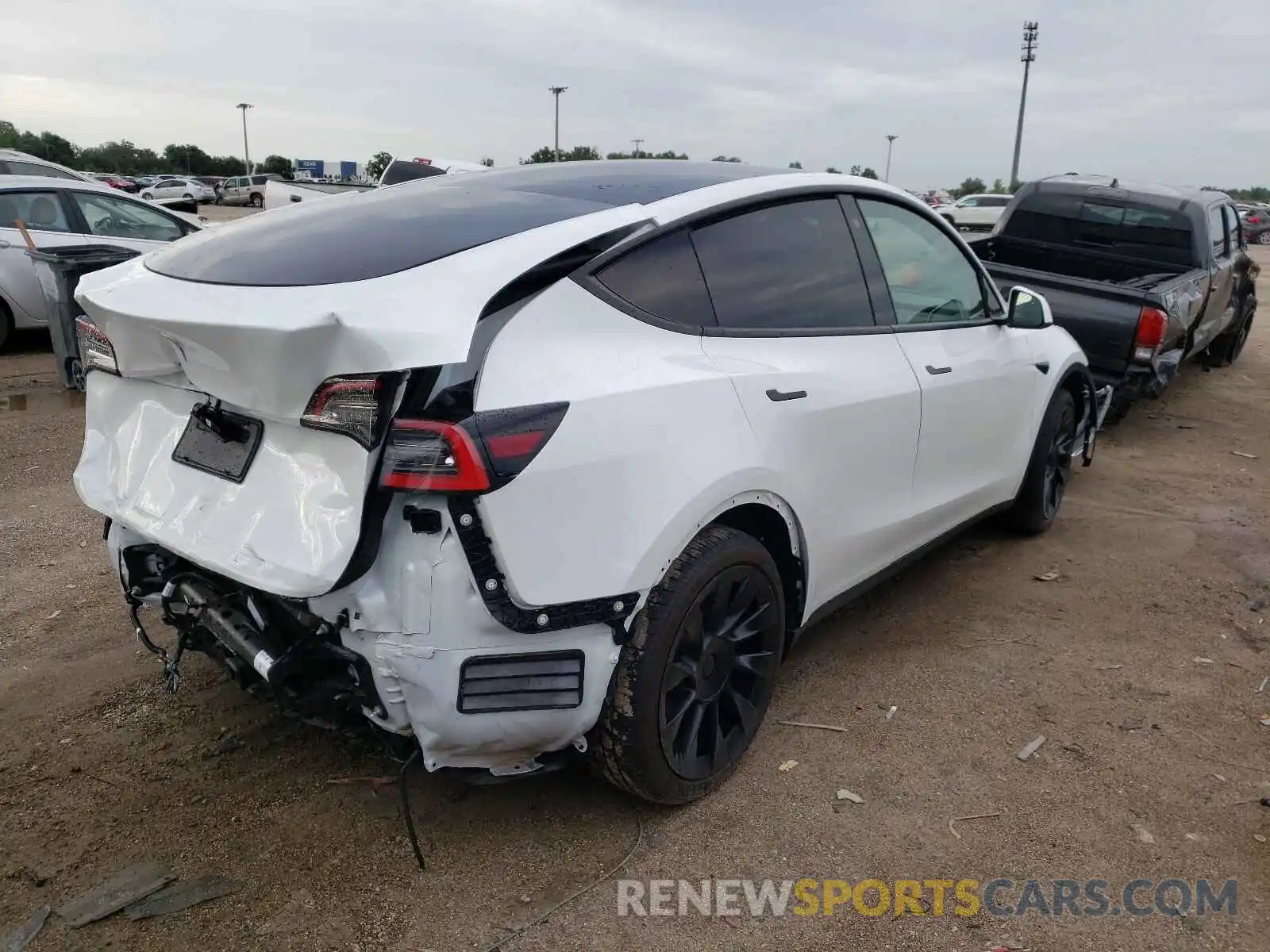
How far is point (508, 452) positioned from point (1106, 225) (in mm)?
7671

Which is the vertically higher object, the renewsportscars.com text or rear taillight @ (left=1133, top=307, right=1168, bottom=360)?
rear taillight @ (left=1133, top=307, right=1168, bottom=360)

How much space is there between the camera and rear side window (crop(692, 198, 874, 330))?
2791 mm

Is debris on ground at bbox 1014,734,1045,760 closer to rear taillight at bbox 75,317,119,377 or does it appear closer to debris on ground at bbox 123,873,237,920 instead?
debris on ground at bbox 123,873,237,920

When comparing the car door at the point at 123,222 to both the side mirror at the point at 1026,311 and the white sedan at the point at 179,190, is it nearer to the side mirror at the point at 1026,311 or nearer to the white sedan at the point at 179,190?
the side mirror at the point at 1026,311

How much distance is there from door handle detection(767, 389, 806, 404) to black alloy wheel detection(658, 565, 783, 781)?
0.48 metres

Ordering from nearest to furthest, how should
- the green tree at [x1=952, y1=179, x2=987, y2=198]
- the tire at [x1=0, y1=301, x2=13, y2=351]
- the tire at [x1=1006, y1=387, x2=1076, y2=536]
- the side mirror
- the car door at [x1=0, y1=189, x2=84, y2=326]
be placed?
the side mirror → the tire at [x1=1006, y1=387, x2=1076, y2=536] → the car door at [x1=0, y1=189, x2=84, y2=326] → the tire at [x1=0, y1=301, x2=13, y2=351] → the green tree at [x1=952, y1=179, x2=987, y2=198]

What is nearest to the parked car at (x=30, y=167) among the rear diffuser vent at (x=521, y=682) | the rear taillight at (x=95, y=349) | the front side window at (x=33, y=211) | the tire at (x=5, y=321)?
the front side window at (x=33, y=211)

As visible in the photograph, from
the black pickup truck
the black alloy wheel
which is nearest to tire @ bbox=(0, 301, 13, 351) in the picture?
the black pickup truck

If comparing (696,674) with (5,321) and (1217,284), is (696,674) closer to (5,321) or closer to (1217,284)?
(1217,284)

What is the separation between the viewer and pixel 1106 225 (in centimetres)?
809

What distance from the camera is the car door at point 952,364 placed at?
3.51 meters

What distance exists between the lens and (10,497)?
17.1ft

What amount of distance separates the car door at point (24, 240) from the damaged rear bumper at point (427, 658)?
7594 millimetres

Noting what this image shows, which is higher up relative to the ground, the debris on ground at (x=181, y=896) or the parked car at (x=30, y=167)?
the parked car at (x=30, y=167)
